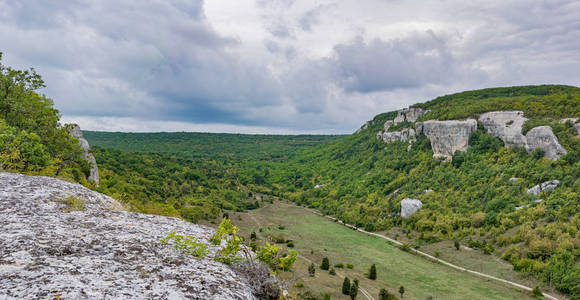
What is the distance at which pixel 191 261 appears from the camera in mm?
5184

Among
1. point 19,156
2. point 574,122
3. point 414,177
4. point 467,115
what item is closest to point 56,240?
point 19,156

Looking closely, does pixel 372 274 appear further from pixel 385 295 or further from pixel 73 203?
pixel 73 203

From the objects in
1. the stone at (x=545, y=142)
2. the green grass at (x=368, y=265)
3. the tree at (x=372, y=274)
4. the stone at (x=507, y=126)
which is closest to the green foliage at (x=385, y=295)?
the green grass at (x=368, y=265)

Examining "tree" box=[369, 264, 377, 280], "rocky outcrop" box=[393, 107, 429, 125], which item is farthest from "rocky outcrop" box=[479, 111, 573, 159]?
"tree" box=[369, 264, 377, 280]

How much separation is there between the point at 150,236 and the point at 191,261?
1.53 m

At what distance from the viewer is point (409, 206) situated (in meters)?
73.9

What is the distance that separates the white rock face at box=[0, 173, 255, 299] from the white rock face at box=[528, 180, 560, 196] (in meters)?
72.0

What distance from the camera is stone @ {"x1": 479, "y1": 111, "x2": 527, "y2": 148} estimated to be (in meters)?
69.3

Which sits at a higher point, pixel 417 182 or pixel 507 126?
pixel 507 126

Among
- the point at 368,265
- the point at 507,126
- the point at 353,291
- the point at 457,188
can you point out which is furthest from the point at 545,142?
the point at 353,291

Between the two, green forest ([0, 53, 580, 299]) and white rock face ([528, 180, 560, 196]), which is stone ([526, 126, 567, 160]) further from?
white rock face ([528, 180, 560, 196])

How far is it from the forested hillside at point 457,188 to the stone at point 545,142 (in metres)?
1.47

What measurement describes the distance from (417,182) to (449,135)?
678 inches

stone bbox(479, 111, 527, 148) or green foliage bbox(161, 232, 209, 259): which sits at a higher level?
stone bbox(479, 111, 527, 148)
